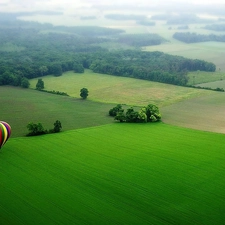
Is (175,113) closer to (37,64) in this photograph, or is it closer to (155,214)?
(155,214)

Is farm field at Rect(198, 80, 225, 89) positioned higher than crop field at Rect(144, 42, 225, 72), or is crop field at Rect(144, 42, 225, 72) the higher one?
crop field at Rect(144, 42, 225, 72)

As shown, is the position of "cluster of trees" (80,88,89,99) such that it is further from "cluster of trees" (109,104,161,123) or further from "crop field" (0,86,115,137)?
"cluster of trees" (109,104,161,123)

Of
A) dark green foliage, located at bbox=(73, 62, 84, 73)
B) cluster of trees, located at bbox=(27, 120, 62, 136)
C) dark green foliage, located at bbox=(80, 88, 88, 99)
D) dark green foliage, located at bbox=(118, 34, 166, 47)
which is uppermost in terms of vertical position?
dark green foliage, located at bbox=(118, 34, 166, 47)

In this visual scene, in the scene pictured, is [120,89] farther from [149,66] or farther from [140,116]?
[149,66]

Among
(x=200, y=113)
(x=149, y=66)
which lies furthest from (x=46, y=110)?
(x=149, y=66)

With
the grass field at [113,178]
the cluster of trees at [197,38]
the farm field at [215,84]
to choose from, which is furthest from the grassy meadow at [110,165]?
the cluster of trees at [197,38]

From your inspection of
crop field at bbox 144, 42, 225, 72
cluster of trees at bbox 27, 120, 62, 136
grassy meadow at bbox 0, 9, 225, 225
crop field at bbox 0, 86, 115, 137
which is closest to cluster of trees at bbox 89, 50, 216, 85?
crop field at bbox 144, 42, 225, 72
